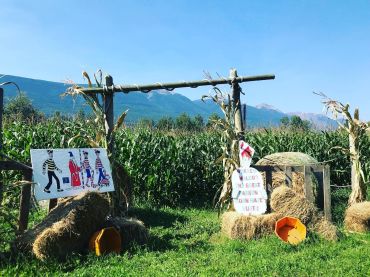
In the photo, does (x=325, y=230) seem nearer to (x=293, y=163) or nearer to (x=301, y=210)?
(x=301, y=210)

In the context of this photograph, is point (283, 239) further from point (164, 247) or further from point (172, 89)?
point (172, 89)

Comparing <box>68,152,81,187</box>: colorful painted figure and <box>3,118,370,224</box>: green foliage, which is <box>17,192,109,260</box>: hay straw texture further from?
<box>3,118,370,224</box>: green foliage

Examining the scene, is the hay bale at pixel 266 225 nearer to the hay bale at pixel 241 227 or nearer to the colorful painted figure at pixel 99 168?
the hay bale at pixel 241 227

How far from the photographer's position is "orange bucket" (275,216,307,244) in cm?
711

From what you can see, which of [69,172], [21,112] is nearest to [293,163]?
[69,172]

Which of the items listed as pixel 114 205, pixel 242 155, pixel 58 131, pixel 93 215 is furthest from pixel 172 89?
pixel 58 131

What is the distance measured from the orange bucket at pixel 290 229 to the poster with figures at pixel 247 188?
1.53ft

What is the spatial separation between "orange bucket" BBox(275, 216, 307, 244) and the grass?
17 centimetres

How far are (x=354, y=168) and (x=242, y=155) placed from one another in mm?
2546

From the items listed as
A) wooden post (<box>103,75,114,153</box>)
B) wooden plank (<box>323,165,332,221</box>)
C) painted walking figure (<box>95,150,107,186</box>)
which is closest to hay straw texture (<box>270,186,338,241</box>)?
Answer: wooden plank (<box>323,165,332,221</box>)

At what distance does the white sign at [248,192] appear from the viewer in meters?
7.80

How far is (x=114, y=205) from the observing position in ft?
26.7

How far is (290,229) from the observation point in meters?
7.33

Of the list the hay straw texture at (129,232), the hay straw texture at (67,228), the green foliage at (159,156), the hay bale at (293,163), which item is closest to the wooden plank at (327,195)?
the hay bale at (293,163)
